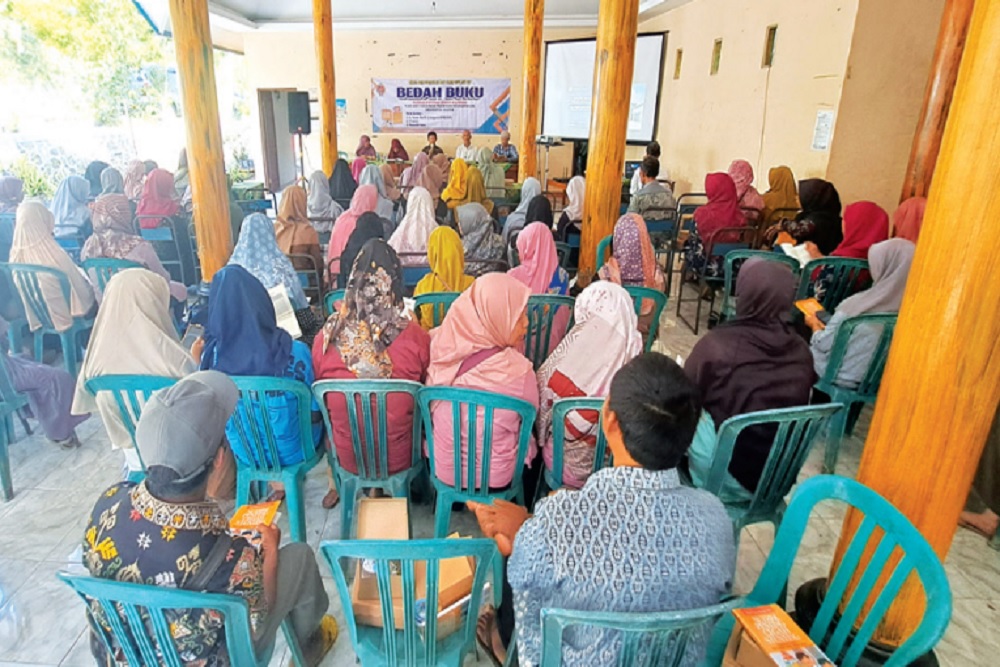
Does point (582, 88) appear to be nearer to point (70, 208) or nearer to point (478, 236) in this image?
point (478, 236)

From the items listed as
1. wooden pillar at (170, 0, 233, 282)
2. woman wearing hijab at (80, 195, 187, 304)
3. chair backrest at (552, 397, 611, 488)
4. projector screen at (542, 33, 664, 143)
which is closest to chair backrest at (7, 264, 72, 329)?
woman wearing hijab at (80, 195, 187, 304)

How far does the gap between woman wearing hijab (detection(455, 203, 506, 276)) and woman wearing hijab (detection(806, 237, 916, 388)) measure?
81.7 inches

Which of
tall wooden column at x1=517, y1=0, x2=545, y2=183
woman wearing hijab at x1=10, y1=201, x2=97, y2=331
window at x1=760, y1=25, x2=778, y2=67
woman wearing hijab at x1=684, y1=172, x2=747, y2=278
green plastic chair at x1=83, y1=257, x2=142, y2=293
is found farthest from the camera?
tall wooden column at x1=517, y1=0, x2=545, y2=183

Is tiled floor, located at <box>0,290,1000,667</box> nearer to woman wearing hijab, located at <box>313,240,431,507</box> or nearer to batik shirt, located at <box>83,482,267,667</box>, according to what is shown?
woman wearing hijab, located at <box>313,240,431,507</box>

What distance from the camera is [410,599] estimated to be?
1287mm

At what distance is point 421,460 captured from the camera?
2203mm

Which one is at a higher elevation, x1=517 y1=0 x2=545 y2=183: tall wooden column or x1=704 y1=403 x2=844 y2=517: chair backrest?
x1=517 y1=0 x2=545 y2=183: tall wooden column

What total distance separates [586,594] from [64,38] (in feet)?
44.0

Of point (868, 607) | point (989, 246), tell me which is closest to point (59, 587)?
point (868, 607)

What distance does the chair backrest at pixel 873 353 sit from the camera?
2631 millimetres

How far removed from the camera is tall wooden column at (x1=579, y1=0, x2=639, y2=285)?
3416 mm

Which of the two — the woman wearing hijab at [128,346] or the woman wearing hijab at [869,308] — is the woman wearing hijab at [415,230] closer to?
the woman wearing hijab at [128,346]

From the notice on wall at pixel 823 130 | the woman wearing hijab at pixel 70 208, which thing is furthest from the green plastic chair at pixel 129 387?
the notice on wall at pixel 823 130

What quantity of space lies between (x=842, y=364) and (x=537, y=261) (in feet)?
5.24
